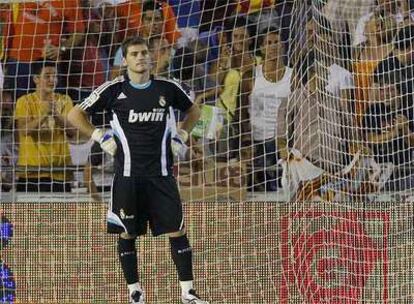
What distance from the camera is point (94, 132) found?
27.8ft

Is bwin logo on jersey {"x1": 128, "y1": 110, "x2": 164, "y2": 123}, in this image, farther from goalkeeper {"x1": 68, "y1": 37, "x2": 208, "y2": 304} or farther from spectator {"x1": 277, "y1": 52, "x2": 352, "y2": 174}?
spectator {"x1": 277, "y1": 52, "x2": 352, "y2": 174}

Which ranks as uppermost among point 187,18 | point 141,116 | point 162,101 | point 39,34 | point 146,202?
point 187,18

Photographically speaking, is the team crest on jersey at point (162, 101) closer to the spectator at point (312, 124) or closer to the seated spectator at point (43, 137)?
the spectator at point (312, 124)

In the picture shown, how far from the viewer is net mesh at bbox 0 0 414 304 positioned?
33.0 ft

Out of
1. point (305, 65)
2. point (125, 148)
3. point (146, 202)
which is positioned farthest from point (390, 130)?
point (125, 148)

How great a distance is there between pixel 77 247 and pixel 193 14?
8.36 ft

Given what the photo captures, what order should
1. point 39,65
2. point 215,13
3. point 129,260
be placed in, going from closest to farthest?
point 129,260
point 39,65
point 215,13

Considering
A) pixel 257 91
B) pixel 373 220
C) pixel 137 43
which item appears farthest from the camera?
pixel 257 91

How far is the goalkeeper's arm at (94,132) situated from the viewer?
841 centimetres

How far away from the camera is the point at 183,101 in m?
8.58

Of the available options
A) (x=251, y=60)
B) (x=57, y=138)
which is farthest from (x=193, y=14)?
(x=57, y=138)

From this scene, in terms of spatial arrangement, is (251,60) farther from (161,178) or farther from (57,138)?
(161,178)

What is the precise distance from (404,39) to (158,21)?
7.76 feet

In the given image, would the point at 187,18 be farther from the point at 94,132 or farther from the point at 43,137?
the point at 94,132
